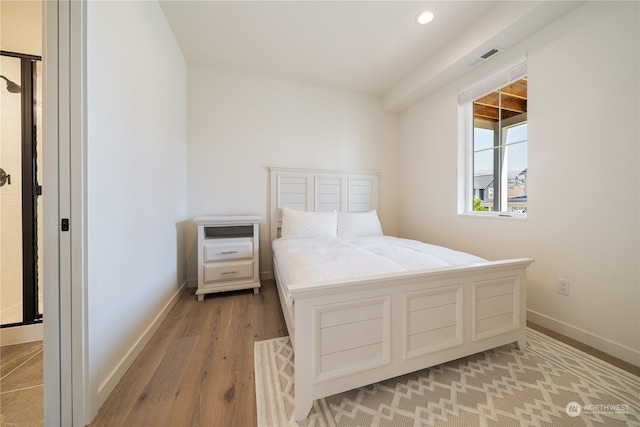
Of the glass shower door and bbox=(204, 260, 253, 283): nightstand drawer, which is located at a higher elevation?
the glass shower door

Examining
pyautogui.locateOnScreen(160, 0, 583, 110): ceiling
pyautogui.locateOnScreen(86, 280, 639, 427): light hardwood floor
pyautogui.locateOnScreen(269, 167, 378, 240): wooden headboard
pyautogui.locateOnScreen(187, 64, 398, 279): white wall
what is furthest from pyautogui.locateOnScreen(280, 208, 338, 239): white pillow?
pyautogui.locateOnScreen(160, 0, 583, 110): ceiling

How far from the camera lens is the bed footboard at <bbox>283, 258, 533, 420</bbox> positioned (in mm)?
988

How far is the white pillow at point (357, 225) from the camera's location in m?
2.70

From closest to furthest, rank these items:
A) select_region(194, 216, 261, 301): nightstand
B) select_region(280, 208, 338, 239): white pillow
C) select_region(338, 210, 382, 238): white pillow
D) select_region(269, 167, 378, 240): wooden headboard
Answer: select_region(194, 216, 261, 301): nightstand, select_region(280, 208, 338, 239): white pillow, select_region(338, 210, 382, 238): white pillow, select_region(269, 167, 378, 240): wooden headboard

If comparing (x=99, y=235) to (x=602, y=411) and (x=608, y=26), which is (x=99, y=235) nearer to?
(x=602, y=411)

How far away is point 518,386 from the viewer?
115 centimetres

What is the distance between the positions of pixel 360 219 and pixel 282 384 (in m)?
1.97

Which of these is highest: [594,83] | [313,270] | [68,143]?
[594,83]

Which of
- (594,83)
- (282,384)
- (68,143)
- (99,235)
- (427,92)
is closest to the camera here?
(68,143)

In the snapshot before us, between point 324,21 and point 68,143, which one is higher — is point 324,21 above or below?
above

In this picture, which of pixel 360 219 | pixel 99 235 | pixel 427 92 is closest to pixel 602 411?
pixel 360 219

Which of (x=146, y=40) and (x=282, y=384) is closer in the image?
(x=282, y=384)

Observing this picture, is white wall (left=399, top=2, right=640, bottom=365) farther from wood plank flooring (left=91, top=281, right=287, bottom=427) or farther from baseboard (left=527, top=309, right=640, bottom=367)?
wood plank flooring (left=91, top=281, right=287, bottom=427)

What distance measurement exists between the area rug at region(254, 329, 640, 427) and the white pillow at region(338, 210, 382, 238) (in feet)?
5.07
